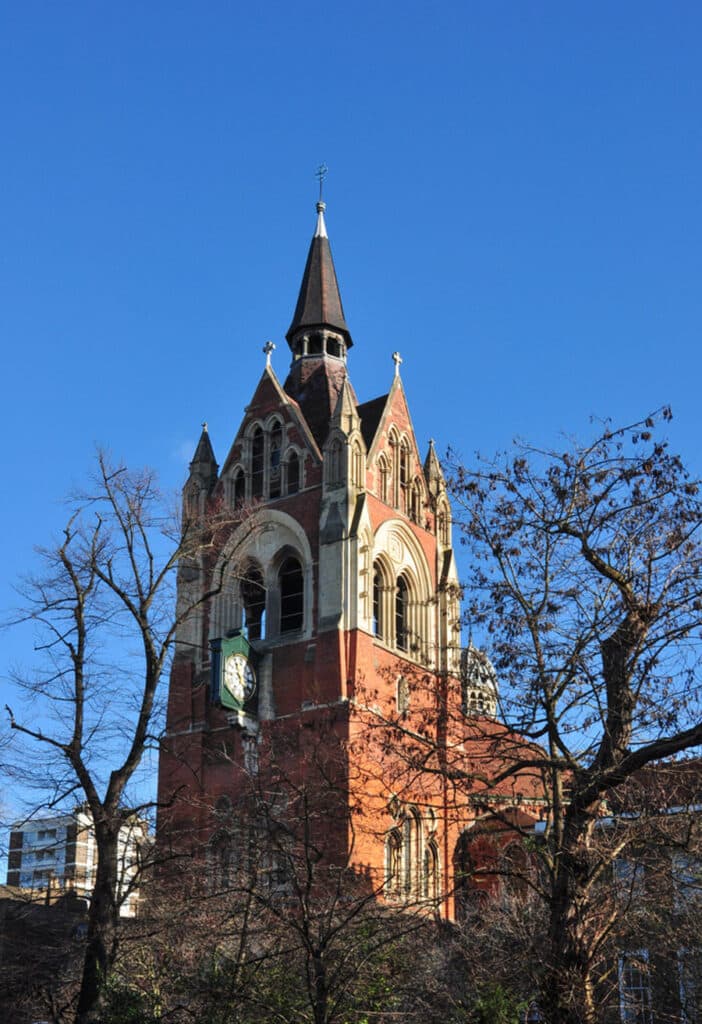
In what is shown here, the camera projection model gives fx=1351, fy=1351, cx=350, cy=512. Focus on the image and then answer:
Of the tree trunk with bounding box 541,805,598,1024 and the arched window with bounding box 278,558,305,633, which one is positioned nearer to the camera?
the tree trunk with bounding box 541,805,598,1024

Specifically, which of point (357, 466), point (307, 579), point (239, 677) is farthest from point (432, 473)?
point (239, 677)

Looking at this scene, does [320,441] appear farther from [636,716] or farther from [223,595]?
[636,716]

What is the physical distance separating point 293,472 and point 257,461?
2.03 m

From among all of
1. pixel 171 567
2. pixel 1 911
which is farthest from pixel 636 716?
pixel 1 911

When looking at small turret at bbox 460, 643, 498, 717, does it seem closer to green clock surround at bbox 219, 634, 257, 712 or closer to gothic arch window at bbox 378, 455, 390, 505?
green clock surround at bbox 219, 634, 257, 712

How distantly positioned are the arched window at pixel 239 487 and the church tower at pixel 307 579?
8 cm

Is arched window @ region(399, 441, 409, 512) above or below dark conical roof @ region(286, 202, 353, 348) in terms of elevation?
below

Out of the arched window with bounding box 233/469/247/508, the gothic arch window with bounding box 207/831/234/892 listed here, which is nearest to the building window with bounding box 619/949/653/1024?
the gothic arch window with bounding box 207/831/234/892

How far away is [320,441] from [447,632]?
7.76 metres

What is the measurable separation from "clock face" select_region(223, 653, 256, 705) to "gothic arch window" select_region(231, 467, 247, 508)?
6.82m

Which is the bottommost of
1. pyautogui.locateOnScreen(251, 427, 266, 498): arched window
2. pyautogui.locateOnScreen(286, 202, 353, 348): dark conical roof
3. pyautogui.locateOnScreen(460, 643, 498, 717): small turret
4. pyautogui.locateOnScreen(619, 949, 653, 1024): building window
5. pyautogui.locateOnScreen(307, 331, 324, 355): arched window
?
pyautogui.locateOnScreen(619, 949, 653, 1024): building window

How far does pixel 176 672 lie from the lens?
44125 millimetres

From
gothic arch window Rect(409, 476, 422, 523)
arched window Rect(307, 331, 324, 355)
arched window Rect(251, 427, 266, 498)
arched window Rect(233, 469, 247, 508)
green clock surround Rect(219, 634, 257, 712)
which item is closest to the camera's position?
green clock surround Rect(219, 634, 257, 712)

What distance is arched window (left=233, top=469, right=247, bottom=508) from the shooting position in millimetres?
46094
